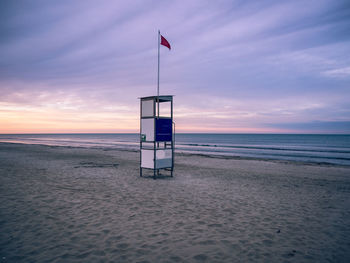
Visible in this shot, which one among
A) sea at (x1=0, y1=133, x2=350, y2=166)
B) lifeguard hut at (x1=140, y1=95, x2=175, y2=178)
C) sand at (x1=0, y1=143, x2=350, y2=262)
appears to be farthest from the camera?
sea at (x1=0, y1=133, x2=350, y2=166)

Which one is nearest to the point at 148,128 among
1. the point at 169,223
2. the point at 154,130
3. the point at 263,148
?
the point at 154,130

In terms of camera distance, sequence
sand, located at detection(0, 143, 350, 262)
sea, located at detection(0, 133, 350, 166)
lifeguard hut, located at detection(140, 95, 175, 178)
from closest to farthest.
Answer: sand, located at detection(0, 143, 350, 262)
lifeguard hut, located at detection(140, 95, 175, 178)
sea, located at detection(0, 133, 350, 166)

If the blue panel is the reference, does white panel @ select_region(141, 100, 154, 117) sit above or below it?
above

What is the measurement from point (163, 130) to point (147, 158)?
5.73 ft

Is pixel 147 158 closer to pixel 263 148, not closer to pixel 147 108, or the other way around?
pixel 147 108

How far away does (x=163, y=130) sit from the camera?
11.2 metres

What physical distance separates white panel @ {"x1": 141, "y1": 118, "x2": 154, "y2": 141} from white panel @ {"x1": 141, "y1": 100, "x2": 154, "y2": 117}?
0.99 feet

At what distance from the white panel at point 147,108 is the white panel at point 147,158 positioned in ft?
6.22

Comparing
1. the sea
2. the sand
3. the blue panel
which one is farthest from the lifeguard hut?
the sea

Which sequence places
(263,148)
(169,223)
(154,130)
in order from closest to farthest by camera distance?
(169,223), (154,130), (263,148)

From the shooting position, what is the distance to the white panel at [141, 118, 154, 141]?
11000 mm

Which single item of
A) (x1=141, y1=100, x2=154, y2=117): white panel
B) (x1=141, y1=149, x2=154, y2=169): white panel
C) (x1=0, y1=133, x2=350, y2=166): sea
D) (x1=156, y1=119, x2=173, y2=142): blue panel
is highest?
(x1=141, y1=100, x2=154, y2=117): white panel

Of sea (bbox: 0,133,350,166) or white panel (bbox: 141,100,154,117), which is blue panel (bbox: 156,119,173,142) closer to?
white panel (bbox: 141,100,154,117)

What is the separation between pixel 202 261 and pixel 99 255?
6.19 ft
